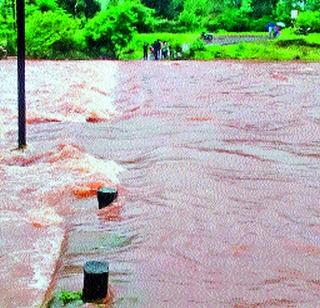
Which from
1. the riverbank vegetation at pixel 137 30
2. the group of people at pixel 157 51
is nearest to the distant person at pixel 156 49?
the group of people at pixel 157 51

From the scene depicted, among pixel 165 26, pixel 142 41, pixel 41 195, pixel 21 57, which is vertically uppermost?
pixel 165 26

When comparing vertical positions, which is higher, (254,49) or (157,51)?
(254,49)

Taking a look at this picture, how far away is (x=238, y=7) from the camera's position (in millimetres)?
45844

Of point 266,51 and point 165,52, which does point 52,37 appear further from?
point 266,51

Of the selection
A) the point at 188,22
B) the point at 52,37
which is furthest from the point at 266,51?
the point at 188,22

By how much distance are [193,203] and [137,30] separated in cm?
3232

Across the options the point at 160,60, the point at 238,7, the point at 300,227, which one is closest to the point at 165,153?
the point at 300,227

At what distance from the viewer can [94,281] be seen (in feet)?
16.0

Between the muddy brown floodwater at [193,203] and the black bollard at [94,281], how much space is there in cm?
21

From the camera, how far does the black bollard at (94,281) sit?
4836 millimetres

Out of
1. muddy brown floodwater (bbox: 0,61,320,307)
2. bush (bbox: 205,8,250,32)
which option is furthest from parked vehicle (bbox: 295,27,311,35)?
muddy brown floodwater (bbox: 0,61,320,307)

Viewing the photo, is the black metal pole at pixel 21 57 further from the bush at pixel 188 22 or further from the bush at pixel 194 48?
the bush at pixel 188 22

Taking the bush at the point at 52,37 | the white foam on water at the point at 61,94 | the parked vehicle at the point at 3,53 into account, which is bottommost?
the white foam on water at the point at 61,94

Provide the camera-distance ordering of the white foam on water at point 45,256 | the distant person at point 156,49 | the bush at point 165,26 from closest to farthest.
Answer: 1. the white foam on water at point 45,256
2. the distant person at point 156,49
3. the bush at point 165,26
